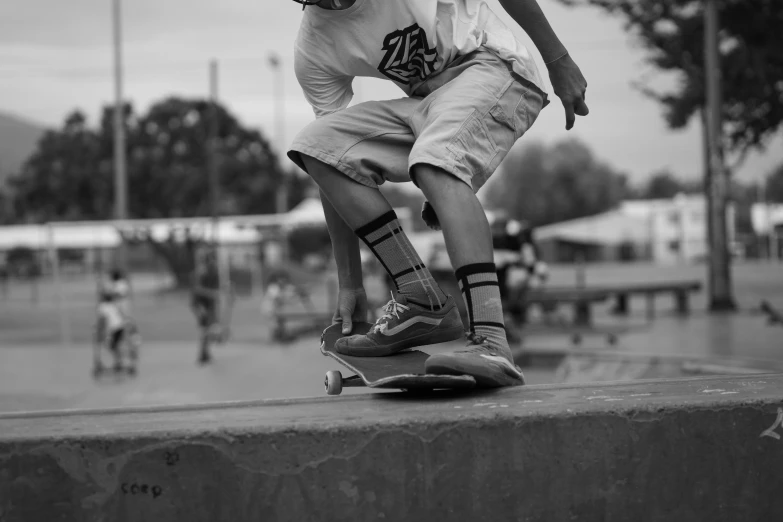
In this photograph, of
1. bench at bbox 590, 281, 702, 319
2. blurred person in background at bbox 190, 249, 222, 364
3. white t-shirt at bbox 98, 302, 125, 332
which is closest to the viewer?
bench at bbox 590, 281, 702, 319

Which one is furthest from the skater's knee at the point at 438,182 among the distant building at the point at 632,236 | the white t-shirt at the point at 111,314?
the distant building at the point at 632,236

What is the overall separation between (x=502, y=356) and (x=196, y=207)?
2236 inches

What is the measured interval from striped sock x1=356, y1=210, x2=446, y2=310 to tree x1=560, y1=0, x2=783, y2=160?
1506 cm

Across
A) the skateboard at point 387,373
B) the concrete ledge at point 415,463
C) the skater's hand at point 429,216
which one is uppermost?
the skater's hand at point 429,216

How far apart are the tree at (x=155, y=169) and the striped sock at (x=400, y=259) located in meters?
55.5

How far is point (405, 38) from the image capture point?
8.54ft

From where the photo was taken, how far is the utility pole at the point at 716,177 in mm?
15398

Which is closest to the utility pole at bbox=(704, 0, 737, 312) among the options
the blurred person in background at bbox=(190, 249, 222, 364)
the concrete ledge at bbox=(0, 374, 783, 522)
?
the blurred person in background at bbox=(190, 249, 222, 364)

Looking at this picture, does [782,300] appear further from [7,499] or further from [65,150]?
[65,150]

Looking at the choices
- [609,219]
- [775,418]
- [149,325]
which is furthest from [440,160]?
[609,219]

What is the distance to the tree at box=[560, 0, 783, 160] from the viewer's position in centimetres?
1642

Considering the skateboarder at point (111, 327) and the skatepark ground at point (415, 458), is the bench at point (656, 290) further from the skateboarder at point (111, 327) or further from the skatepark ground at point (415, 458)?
the skatepark ground at point (415, 458)

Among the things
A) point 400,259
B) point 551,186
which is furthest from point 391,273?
point 551,186

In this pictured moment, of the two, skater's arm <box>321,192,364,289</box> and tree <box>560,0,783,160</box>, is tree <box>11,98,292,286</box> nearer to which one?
tree <box>560,0,783,160</box>
